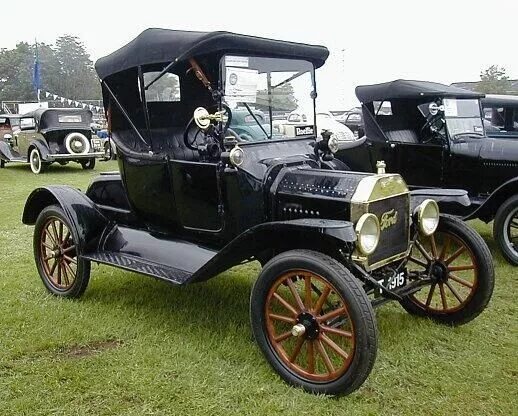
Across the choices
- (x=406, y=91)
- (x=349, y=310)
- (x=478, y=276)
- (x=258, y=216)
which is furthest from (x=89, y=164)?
(x=349, y=310)

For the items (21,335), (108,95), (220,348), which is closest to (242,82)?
(108,95)

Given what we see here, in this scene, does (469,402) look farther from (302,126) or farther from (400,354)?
(302,126)

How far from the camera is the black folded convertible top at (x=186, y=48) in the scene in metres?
3.32

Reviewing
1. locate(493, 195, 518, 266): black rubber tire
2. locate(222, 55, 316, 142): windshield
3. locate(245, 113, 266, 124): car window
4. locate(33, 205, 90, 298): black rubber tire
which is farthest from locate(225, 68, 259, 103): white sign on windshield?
locate(493, 195, 518, 266): black rubber tire

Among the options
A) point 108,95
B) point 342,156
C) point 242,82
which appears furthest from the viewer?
point 342,156

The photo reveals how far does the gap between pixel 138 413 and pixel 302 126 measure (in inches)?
89.1

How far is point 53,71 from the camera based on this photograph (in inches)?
1671

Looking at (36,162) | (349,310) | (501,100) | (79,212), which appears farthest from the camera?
(36,162)

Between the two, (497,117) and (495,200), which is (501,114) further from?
(495,200)

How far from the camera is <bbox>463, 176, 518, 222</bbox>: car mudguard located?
513 cm

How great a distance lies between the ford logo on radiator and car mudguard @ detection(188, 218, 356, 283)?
385 millimetres

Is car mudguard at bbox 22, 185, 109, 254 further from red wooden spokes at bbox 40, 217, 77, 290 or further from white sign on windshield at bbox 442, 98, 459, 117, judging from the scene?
white sign on windshield at bbox 442, 98, 459, 117

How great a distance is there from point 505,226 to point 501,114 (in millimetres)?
5732

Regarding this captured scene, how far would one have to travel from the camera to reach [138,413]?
2699 mm
